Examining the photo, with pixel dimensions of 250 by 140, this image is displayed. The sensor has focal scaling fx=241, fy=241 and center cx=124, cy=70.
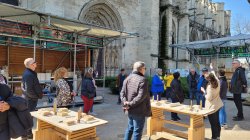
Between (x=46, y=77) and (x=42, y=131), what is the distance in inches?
257

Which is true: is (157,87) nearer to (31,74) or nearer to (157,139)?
(157,139)

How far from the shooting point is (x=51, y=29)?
995 cm

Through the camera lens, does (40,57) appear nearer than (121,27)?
Yes

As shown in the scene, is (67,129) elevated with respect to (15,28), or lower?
lower

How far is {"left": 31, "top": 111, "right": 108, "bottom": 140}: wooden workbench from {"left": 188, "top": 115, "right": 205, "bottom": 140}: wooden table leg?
6.90ft

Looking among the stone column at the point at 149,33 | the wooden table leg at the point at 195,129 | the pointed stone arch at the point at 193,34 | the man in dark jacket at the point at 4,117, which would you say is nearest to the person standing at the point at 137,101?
the wooden table leg at the point at 195,129

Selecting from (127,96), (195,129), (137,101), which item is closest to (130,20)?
(195,129)

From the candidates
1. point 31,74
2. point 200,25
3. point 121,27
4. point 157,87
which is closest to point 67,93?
point 31,74

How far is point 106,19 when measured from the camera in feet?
60.3

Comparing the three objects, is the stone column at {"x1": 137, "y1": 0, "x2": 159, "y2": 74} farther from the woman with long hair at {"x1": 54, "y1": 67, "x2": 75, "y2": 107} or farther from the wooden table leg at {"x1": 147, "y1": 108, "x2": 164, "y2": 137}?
the woman with long hair at {"x1": 54, "y1": 67, "x2": 75, "y2": 107}

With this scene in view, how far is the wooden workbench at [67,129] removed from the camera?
3711mm

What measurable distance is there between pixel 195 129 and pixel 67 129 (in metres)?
2.85

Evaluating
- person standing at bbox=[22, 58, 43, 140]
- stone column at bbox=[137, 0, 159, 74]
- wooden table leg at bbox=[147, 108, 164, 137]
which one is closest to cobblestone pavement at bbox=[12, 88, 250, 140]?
wooden table leg at bbox=[147, 108, 164, 137]

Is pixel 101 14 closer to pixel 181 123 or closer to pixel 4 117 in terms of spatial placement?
pixel 181 123
